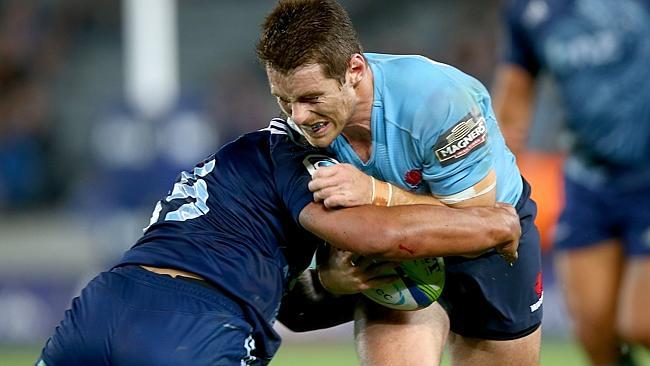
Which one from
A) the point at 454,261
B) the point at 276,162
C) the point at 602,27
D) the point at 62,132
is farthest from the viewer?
the point at 62,132

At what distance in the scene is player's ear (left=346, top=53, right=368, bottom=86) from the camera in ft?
13.9

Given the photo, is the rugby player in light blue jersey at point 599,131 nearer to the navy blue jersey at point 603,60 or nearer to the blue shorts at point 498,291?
the navy blue jersey at point 603,60

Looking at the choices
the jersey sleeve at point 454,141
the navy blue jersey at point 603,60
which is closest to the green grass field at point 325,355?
the navy blue jersey at point 603,60

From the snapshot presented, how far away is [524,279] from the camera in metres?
4.82

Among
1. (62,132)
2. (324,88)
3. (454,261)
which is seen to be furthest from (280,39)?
(62,132)

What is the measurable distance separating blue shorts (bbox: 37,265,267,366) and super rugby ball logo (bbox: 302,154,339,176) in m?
0.52

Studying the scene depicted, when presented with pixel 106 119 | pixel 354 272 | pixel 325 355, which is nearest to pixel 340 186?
pixel 354 272

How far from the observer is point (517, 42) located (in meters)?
6.36

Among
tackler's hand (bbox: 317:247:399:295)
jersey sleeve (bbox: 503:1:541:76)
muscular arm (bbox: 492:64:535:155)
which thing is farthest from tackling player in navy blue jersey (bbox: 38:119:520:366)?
jersey sleeve (bbox: 503:1:541:76)

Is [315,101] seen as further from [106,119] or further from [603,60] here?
[106,119]

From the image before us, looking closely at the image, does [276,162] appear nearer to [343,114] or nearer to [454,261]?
[343,114]

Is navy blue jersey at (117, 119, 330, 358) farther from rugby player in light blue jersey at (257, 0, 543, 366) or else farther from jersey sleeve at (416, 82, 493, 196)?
jersey sleeve at (416, 82, 493, 196)

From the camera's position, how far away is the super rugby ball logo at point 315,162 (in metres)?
4.28

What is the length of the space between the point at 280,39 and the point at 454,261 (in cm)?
114
